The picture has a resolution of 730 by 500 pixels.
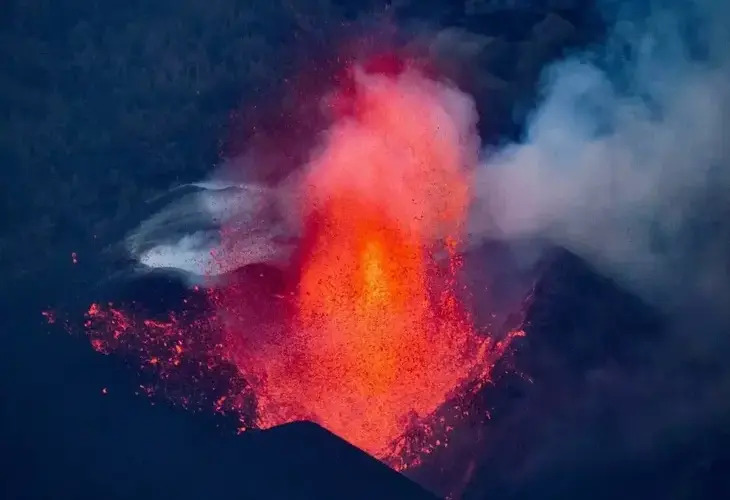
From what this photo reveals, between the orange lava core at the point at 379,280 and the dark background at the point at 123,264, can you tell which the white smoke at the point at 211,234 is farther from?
the orange lava core at the point at 379,280

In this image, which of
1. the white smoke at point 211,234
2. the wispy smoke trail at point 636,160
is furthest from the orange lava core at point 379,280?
the wispy smoke trail at point 636,160

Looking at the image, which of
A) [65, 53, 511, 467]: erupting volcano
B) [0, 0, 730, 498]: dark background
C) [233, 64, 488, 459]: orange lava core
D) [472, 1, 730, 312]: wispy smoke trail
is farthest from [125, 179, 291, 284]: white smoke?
[472, 1, 730, 312]: wispy smoke trail

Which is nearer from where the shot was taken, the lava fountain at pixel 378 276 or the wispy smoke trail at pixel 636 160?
the wispy smoke trail at pixel 636 160

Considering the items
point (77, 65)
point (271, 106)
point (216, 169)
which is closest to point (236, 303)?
point (216, 169)

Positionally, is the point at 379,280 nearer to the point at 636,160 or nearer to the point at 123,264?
the point at 123,264

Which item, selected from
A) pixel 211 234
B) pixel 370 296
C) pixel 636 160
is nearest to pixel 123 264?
pixel 211 234

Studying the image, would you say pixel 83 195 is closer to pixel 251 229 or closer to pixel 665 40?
pixel 251 229
